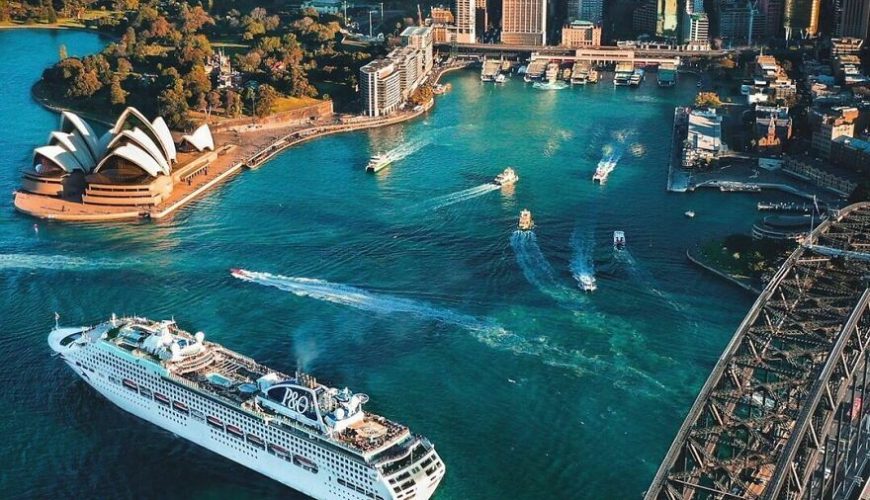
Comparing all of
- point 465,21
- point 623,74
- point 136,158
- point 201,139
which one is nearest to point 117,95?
point 201,139

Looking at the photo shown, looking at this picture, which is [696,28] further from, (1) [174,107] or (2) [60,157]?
(2) [60,157]

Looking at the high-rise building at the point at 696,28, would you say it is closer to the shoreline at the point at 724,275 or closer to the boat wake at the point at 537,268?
the boat wake at the point at 537,268

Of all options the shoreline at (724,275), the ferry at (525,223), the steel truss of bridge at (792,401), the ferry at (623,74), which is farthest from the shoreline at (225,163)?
the steel truss of bridge at (792,401)

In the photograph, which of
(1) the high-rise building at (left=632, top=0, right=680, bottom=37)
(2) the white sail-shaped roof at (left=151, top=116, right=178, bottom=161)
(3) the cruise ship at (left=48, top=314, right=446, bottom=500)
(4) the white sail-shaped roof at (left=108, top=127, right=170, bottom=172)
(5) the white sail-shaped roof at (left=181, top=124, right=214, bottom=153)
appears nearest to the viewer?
(3) the cruise ship at (left=48, top=314, right=446, bottom=500)

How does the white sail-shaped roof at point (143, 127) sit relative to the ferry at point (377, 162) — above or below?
above

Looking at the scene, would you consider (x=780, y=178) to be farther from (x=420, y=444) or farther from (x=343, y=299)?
(x=420, y=444)

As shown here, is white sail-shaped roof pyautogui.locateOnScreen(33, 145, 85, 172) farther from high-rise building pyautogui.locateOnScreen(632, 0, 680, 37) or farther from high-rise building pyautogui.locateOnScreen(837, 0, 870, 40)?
high-rise building pyautogui.locateOnScreen(837, 0, 870, 40)

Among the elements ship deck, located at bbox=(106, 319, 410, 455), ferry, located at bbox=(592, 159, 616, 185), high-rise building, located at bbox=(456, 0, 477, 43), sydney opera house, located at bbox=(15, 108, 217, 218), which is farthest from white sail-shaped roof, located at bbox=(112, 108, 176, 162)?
high-rise building, located at bbox=(456, 0, 477, 43)
